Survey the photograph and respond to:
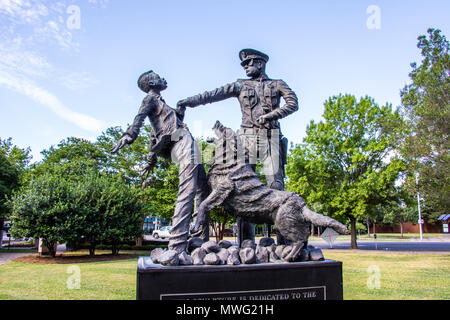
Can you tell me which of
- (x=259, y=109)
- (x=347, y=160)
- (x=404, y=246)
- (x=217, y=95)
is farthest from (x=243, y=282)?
(x=404, y=246)

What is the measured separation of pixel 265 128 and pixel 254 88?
0.73 m

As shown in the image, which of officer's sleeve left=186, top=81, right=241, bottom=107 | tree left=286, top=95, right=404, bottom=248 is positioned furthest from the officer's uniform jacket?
tree left=286, top=95, right=404, bottom=248

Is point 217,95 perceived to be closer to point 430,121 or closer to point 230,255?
point 230,255

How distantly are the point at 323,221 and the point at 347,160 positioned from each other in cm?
1863

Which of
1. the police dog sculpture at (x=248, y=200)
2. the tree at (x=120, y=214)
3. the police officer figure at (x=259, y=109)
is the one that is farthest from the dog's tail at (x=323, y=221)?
the tree at (x=120, y=214)

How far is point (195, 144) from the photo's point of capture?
4.64m

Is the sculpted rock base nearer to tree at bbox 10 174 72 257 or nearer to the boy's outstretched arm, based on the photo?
the boy's outstretched arm

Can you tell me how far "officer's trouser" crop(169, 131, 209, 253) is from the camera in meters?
4.12

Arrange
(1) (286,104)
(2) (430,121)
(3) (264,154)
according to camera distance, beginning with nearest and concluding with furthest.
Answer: (3) (264,154)
(1) (286,104)
(2) (430,121)

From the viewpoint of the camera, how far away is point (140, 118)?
4527mm

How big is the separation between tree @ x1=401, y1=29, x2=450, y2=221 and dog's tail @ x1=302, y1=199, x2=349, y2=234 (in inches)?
503
